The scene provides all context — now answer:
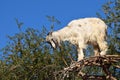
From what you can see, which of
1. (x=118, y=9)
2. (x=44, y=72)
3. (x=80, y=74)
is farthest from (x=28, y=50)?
(x=80, y=74)

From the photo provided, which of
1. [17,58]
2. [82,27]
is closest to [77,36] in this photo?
[82,27]

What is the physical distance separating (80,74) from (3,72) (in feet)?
23.9

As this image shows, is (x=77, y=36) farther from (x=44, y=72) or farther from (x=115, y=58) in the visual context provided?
(x=44, y=72)

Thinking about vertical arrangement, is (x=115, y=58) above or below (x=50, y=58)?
below

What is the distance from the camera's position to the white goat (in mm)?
15328

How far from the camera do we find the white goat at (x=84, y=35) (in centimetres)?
1533

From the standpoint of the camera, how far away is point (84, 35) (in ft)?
50.4

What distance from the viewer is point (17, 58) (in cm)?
2108

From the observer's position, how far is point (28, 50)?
21.7 m

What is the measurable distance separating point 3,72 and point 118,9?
593 centimetres

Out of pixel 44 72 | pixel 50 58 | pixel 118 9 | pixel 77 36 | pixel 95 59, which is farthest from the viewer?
pixel 118 9

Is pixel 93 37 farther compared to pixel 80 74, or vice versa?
pixel 93 37

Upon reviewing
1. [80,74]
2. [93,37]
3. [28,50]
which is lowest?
[80,74]

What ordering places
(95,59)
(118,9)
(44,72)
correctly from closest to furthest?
(95,59) < (44,72) < (118,9)
